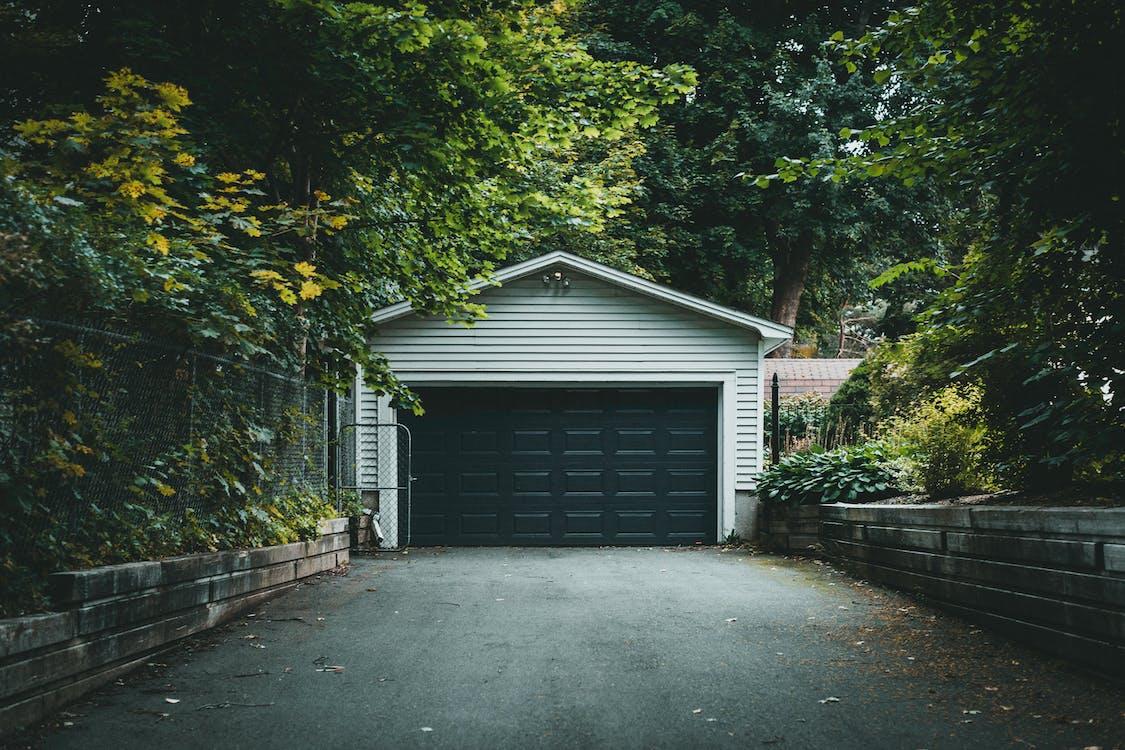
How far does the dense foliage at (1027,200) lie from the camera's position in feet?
18.7

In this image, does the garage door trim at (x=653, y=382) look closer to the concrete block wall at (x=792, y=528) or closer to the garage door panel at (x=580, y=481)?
the concrete block wall at (x=792, y=528)

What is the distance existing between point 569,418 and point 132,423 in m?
9.85

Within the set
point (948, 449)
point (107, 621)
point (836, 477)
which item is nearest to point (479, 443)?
point (836, 477)

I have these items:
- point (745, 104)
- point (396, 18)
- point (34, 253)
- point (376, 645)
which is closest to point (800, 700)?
point (376, 645)

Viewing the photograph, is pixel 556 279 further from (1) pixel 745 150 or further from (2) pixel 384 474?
(1) pixel 745 150

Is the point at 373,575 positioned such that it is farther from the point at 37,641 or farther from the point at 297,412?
the point at 37,641

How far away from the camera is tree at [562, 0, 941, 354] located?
909 inches

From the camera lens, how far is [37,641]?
4664mm

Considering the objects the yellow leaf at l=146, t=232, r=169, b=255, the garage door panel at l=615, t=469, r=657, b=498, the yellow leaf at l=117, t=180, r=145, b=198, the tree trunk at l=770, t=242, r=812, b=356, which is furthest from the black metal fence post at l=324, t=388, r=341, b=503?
the tree trunk at l=770, t=242, r=812, b=356

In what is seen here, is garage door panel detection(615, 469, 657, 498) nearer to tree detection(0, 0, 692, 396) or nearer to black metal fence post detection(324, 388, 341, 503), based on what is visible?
black metal fence post detection(324, 388, 341, 503)

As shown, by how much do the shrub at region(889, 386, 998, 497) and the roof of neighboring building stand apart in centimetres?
1604

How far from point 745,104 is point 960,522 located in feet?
58.8

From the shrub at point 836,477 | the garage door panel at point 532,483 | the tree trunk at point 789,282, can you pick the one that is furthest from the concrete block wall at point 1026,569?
the tree trunk at point 789,282

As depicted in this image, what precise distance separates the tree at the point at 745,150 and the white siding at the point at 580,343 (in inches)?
253
